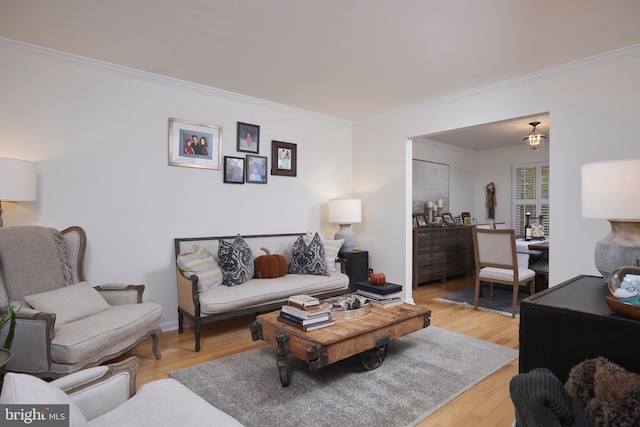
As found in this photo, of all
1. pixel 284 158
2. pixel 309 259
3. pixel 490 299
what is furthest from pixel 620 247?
pixel 284 158

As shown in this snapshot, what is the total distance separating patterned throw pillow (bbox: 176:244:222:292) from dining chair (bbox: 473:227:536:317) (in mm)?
3020

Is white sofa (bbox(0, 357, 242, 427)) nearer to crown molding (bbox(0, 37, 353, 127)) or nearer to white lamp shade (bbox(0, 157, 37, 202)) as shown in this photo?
white lamp shade (bbox(0, 157, 37, 202))

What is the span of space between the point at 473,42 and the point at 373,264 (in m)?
3.04

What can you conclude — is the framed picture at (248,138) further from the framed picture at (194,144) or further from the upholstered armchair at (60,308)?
the upholstered armchair at (60,308)

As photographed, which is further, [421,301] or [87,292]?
[421,301]

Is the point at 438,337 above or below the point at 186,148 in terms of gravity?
below

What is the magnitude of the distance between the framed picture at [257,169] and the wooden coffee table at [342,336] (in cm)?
198

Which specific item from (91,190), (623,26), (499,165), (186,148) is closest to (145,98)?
(186,148)

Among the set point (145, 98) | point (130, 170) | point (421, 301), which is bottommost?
point (421, 301)

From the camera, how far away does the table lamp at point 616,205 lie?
66.9 inches

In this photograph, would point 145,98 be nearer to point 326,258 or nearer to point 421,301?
point 326,258

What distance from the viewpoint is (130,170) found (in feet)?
11.0

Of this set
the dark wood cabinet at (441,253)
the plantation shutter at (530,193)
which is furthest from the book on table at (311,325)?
Result: the plantation shutter at (530,193)

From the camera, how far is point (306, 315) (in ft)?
7.89
